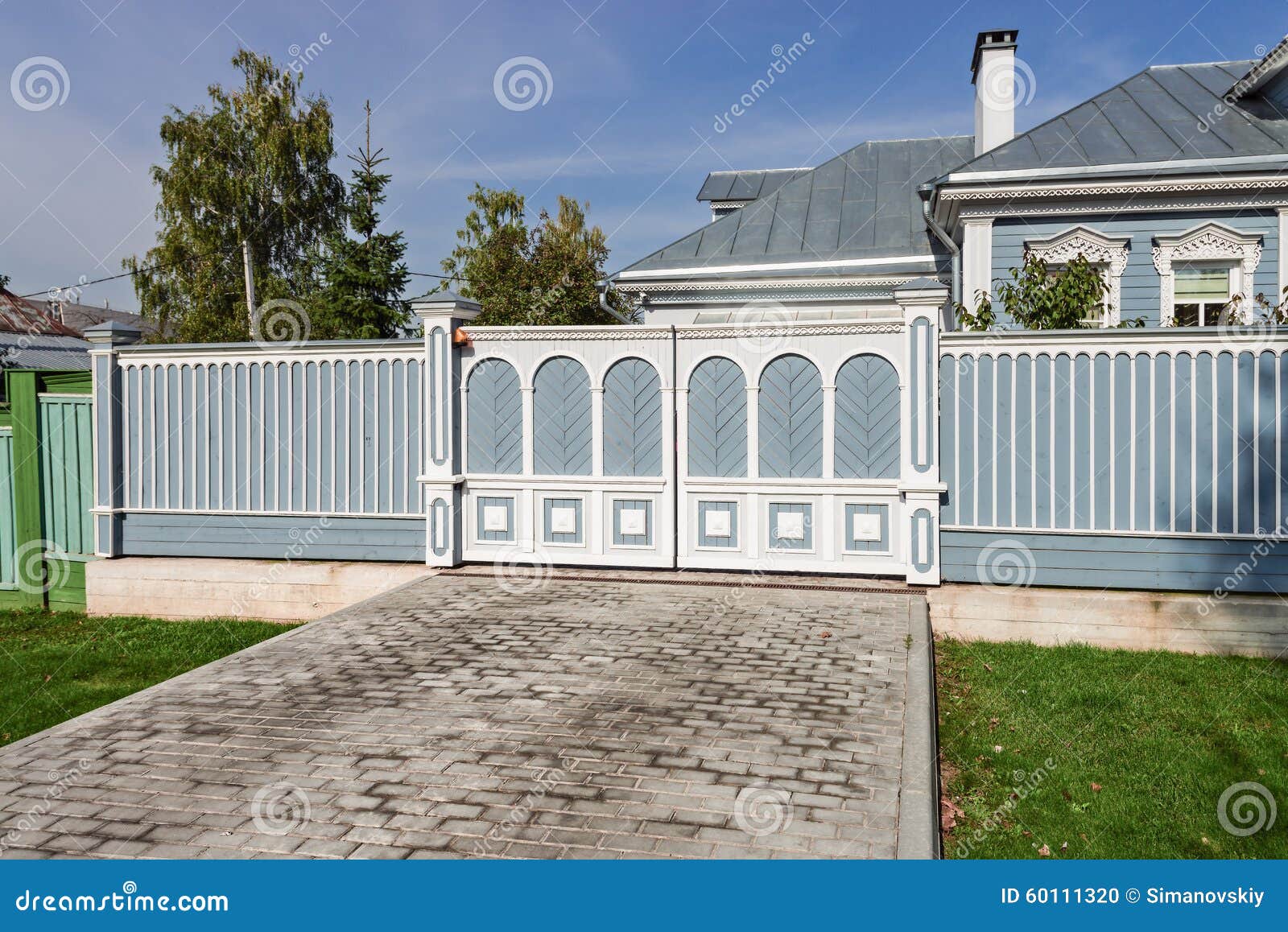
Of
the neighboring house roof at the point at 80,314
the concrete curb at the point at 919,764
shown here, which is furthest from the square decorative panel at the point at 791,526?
the neighboring house roof at the point at 80,314

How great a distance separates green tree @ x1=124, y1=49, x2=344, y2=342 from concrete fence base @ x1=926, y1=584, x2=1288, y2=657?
2774 centimetres

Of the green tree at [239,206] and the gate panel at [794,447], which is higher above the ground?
the green tree at [239,206]

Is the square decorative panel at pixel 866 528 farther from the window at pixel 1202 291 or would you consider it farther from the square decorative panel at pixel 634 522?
the window at pixel 1202 291

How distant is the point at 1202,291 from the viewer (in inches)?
517

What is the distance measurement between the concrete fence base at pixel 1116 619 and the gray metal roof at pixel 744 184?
14950 millimetres

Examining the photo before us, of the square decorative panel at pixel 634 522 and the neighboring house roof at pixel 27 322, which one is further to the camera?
the neighboring house roof at pixel 27 322

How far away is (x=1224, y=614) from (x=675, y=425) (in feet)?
15.9

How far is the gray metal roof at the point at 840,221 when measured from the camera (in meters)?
15.6

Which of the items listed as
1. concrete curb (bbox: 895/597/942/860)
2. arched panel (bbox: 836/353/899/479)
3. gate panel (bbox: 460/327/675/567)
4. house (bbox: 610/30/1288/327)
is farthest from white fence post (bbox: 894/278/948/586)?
house (bbox: 610/30/1288/327)

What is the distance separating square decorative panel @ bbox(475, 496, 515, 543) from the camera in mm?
9789

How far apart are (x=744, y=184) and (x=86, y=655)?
1737 centimetres

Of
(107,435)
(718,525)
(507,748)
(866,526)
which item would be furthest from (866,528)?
(107,435)

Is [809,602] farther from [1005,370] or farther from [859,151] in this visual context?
[859,151]

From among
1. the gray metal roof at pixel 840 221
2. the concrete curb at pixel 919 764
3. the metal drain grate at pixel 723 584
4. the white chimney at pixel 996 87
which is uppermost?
the white chimney at pixel 996 87
